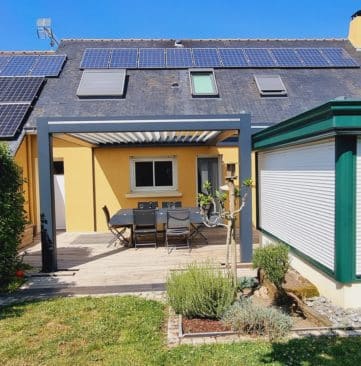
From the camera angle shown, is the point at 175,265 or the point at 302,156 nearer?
the point at 302,156

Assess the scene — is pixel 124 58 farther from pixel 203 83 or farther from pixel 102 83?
pixel 203 83

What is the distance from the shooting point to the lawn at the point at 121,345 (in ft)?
12.1

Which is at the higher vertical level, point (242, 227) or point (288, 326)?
point (242, 227)

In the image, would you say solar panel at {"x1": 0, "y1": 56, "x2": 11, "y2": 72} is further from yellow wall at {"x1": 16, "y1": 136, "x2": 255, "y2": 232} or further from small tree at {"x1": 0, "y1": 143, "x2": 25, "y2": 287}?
small tree at {"x1": 0, "y1": 143, "x2": 25, "y2": 287}

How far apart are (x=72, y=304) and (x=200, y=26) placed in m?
19.5

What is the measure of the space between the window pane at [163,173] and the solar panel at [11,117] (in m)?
4.68

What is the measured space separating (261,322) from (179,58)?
12942 mm

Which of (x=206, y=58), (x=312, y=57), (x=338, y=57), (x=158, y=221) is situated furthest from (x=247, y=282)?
(x=338, y=57)

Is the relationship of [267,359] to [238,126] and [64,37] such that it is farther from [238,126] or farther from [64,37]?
[64,37]

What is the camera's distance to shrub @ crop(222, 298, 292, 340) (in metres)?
4.22

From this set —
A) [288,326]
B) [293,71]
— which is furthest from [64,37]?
[288,326]

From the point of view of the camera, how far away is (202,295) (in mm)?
4695

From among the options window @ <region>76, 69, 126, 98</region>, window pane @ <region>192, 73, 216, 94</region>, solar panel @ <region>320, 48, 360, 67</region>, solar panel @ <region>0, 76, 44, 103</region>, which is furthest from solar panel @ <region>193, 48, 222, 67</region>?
solar panel @ <region>0, 76, 44, 103</region>

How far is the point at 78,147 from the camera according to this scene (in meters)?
11.9
